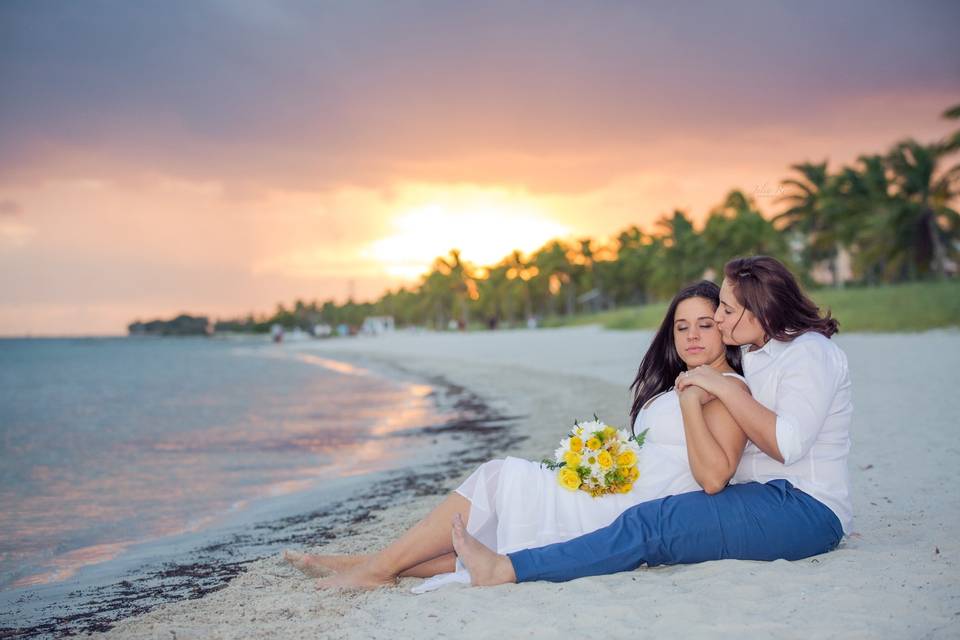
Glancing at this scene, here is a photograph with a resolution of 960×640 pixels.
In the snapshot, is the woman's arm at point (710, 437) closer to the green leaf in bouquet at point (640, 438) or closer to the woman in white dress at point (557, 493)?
the woman in white dress at point (557, 493)

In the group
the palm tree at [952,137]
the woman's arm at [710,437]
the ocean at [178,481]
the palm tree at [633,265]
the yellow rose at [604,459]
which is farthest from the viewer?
the palm tree at [633,265]

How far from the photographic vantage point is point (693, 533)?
415 cm

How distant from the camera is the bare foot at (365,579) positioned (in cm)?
454

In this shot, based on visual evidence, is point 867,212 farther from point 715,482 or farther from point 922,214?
point 715,482

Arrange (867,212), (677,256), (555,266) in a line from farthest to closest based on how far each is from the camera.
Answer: (555,266), (677,256), (867,212)

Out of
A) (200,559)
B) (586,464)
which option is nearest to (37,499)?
(200,559)

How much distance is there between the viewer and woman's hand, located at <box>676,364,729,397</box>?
12.5ft

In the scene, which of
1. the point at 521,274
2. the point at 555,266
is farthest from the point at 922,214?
the point at 521,274

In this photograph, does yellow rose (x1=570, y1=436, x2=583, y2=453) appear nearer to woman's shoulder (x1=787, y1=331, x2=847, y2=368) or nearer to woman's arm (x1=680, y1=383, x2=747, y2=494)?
woman's arm (x1=680, y1=383, x2=747, y2=494)

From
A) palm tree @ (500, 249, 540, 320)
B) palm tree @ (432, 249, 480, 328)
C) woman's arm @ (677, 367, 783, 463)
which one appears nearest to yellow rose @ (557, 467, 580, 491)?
woman's arm @ (677, 367, 783, 463)

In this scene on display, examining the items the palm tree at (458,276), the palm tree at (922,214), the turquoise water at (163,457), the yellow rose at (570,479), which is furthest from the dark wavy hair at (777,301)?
the palm tree at (458,276)

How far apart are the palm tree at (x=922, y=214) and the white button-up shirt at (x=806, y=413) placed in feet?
147

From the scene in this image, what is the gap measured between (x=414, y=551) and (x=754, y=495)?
6.27 feet

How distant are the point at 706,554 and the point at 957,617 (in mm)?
1207
